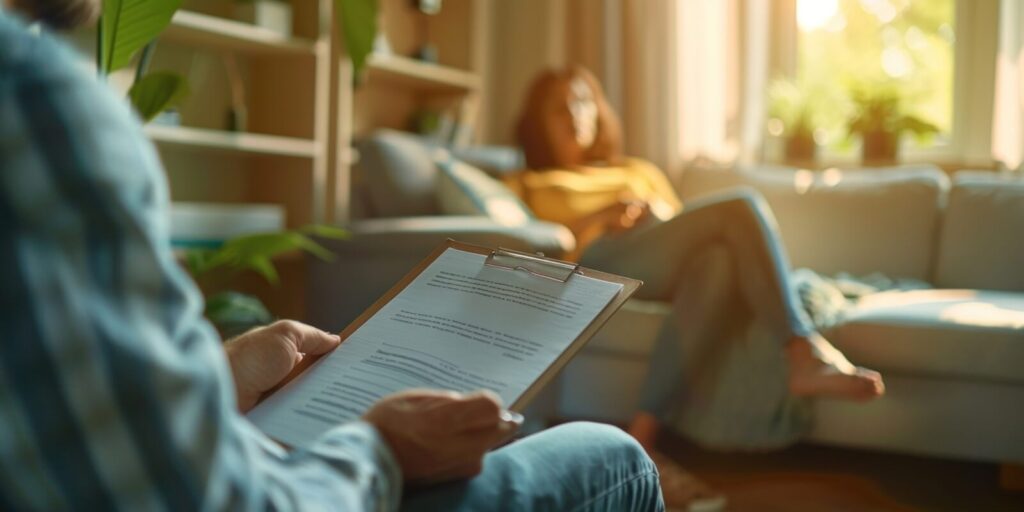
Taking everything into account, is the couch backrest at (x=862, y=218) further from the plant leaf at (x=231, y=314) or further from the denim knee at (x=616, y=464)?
the denim knee at (x=616, y=464)

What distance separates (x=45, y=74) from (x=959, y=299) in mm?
2281

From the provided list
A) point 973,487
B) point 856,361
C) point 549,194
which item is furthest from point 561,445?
point 549,194

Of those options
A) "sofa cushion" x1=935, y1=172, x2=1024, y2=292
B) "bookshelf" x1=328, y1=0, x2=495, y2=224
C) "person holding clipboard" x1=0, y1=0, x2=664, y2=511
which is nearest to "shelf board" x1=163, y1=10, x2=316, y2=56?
"bookshelf" x1=328, y1=0, x2=495, y2=224

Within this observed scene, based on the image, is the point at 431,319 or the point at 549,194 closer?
the point at 431,319

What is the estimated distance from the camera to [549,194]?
282cm

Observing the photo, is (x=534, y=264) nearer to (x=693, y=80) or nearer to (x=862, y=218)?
(x=862, y=218)

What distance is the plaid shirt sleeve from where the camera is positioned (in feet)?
1.33

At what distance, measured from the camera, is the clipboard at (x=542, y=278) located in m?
0.72

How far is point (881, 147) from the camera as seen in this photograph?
336cm

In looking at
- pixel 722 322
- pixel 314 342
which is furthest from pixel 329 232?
pixel 314 342

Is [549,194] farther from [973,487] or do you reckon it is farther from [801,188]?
[973,487]

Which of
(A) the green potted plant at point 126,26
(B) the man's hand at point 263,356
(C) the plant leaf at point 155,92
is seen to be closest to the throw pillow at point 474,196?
(C) the plant leaf at point 155,92

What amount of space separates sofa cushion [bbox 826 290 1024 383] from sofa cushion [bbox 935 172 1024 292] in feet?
1.63

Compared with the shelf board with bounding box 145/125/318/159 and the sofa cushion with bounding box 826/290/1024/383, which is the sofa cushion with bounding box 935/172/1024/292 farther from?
Answer: the shelf board with bounding box 145/125/318/159
